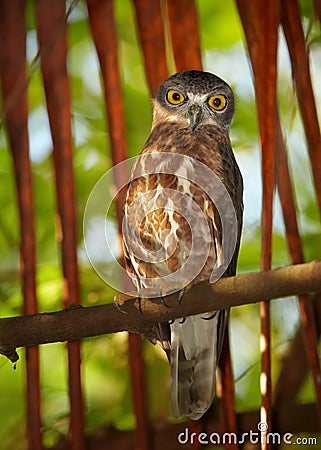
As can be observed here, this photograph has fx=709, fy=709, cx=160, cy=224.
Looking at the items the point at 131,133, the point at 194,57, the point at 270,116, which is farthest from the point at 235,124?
the point at 270,116

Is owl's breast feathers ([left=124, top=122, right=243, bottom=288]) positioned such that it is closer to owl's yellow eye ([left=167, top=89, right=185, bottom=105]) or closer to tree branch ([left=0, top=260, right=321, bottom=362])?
owl's yellow eye ([left=167, top=89, right=185, bottom=105])

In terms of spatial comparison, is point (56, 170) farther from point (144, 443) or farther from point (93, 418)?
point (93, 418)

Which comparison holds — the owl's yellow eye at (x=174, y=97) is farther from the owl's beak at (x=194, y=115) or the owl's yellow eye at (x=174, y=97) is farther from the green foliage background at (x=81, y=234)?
the green foliage background at (x=81, y=234)

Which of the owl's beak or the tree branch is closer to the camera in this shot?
the tree branch

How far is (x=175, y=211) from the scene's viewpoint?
73.0 inches

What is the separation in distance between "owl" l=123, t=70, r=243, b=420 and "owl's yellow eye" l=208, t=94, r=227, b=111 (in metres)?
0.05

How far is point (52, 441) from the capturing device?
6.99ft

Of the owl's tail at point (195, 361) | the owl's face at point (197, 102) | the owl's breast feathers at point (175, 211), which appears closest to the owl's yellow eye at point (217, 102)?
the owl's face at point (197, 102)

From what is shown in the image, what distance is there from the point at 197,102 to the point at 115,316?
35.4 inches

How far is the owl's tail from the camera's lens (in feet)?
5.94

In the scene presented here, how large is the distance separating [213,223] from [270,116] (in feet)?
1.83

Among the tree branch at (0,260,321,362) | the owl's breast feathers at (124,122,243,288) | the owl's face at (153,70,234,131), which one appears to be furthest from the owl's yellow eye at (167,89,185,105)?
the tree branch at (0,260,321,362)

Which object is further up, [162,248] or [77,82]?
[77,82]

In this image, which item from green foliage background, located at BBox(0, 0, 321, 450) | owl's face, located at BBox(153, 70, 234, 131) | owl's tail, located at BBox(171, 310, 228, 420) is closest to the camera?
owl's tail, located at BBox(171, 310, 228, 420)
